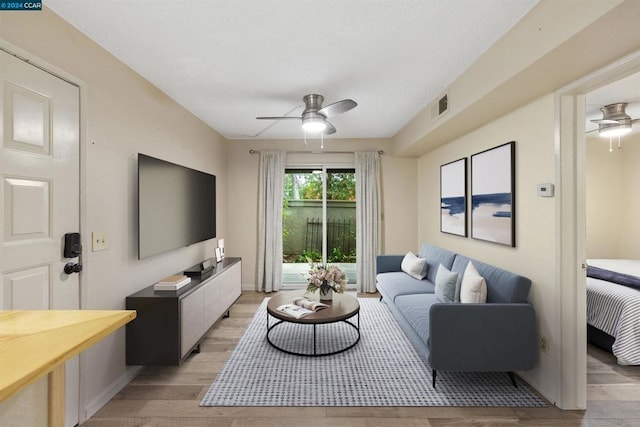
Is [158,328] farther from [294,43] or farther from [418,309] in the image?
[294,43]

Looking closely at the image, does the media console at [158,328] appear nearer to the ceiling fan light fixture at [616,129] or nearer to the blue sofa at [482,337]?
the blue sofa at [482,337]

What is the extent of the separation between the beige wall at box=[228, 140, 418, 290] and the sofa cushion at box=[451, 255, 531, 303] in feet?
6.79

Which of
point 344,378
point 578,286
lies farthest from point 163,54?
point 578,286

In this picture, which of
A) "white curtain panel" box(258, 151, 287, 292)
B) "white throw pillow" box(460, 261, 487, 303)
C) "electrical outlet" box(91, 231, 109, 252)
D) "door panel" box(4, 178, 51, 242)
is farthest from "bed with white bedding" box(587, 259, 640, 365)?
"door panel" box(4, 178, 51, 242)

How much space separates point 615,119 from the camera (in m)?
3.15

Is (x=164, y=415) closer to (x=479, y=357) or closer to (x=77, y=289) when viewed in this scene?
(x=77, y=289)

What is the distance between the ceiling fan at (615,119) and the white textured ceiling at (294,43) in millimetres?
1930

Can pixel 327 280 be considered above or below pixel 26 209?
below

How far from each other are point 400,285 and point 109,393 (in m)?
2.82

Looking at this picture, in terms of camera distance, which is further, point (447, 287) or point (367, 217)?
point (367, 217)

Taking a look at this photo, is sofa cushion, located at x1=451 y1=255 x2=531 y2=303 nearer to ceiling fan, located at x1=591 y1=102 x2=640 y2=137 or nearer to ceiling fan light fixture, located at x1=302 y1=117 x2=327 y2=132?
ceiling fan light fixture, located at x1=302 y1=117 x2=327 y2=132

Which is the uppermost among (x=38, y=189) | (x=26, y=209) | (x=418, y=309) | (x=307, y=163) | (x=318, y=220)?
(x=307, y=163)


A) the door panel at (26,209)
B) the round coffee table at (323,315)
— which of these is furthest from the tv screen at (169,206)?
the round coffee table at (323,315)

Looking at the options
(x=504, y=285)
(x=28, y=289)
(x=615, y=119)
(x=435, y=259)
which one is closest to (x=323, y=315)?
(x=504, y=285)
